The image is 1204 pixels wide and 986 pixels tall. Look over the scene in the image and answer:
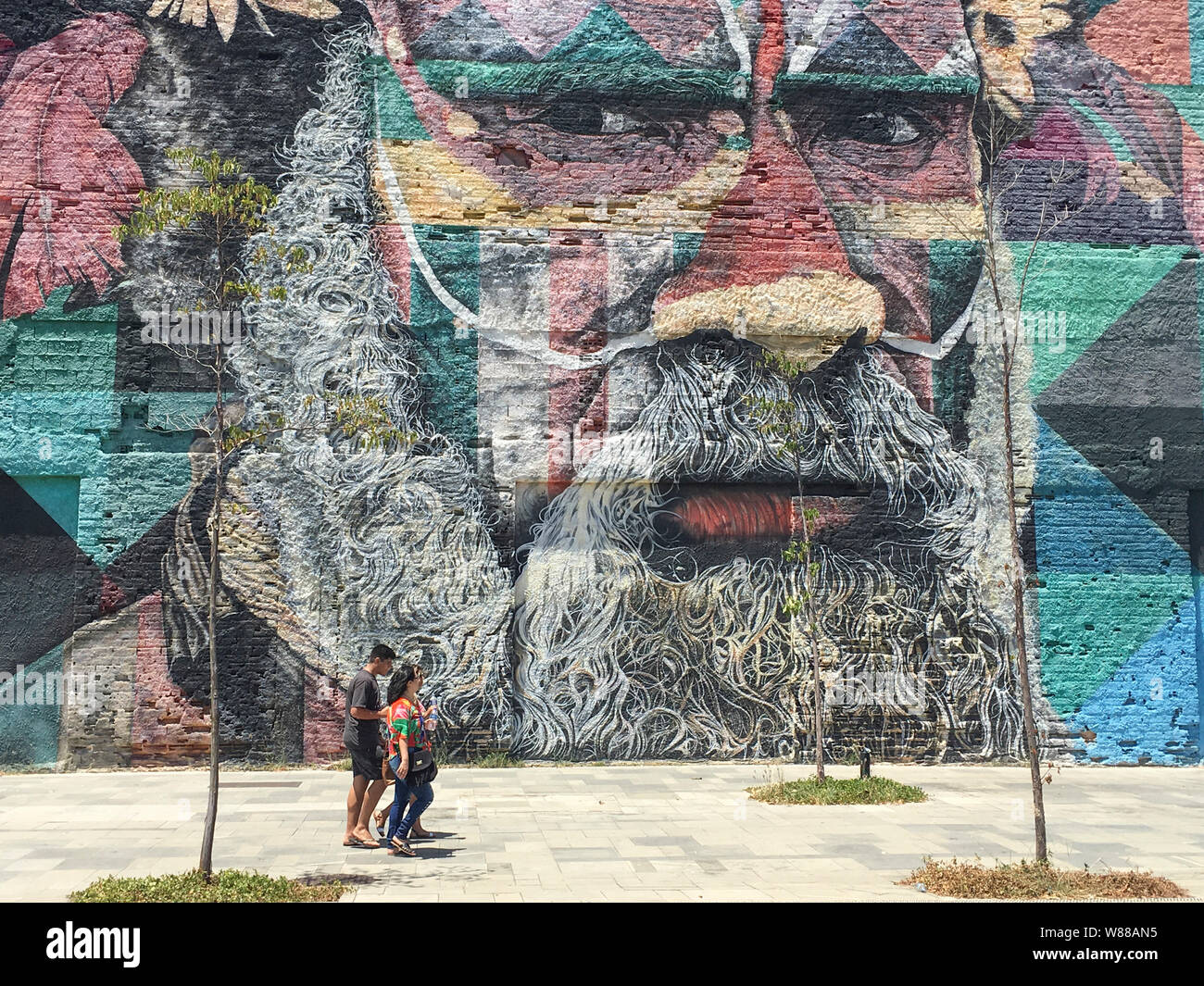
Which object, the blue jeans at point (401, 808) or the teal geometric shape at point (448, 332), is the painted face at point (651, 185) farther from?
the blue jeans at point (401, 808)

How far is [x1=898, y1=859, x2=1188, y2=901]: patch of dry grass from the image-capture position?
663 cm

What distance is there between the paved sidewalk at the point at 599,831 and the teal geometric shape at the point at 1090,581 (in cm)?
128

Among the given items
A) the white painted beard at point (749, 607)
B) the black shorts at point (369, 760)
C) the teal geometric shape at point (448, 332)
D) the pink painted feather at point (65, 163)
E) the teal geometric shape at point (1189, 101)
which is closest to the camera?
the black shorts at point (369, 760)

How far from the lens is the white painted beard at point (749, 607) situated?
1232 cm

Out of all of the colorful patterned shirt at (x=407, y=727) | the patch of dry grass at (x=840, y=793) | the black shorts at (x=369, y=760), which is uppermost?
the colorful patterned shirt at (x=407, y=727)

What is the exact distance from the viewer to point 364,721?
7.94 meters

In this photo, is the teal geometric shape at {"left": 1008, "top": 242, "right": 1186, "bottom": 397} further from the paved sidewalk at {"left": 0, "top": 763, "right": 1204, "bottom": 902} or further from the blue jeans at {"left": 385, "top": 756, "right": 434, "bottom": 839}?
the blue jeans at {"left": 385, "top": 756, "right": 434, "bottom": 839}

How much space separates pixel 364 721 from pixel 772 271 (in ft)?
24.5

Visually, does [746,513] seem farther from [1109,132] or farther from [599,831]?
[1109,132]

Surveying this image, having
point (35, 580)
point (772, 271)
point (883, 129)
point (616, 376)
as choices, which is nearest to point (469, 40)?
point (616, 376)

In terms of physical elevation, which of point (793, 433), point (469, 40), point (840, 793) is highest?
point (469, 40)

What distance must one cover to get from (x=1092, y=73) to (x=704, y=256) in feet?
17.2

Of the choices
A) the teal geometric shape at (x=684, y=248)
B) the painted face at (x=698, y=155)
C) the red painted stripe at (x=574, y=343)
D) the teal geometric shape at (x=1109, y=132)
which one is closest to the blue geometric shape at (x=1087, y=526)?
the painted face at (x=698, y=155)

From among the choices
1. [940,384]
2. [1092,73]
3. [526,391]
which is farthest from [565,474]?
[1092,73]
